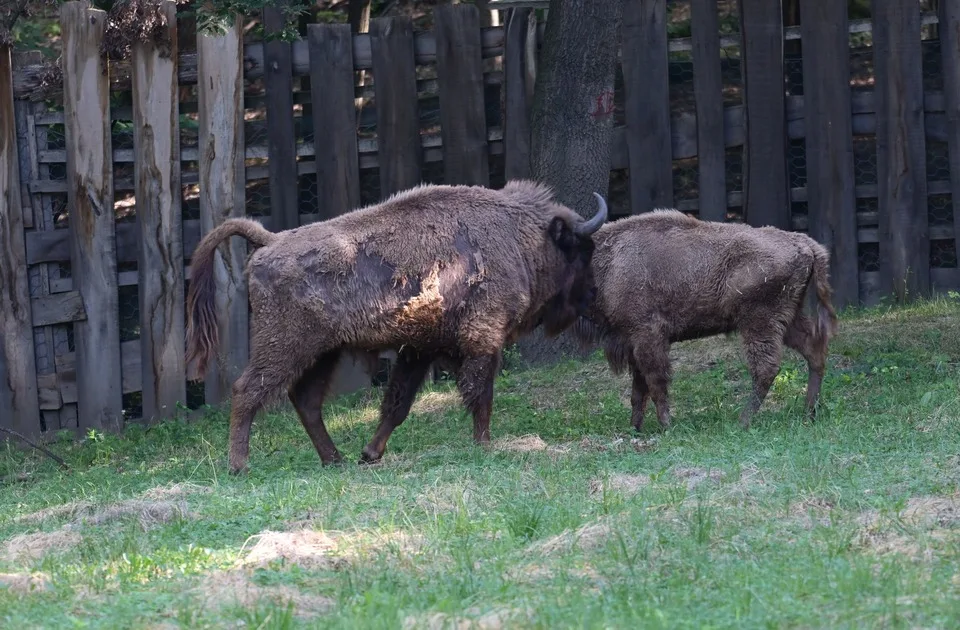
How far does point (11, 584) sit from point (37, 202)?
6463 mm

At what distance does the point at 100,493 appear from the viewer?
7.36 metres

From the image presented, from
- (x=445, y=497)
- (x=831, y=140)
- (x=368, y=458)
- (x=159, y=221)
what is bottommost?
(x=368, y=458)

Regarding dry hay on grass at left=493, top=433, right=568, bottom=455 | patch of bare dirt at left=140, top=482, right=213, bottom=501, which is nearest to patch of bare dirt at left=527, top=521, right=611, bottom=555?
dry hay on grass at left=493, top=433, right=568, bottom=455

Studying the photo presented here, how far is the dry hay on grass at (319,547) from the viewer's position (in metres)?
5.02

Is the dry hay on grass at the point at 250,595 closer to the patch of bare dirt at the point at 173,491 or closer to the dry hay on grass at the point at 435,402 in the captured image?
the patch of bare dirt at the point at 173,491

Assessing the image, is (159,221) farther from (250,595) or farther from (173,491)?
(250,595)

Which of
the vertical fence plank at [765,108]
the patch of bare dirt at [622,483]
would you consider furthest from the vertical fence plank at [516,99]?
the patch of bare dirt at [622,483]

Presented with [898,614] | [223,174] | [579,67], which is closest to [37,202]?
[223,174]

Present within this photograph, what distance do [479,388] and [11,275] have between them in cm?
467

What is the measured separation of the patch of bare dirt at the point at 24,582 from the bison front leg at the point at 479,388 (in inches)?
143

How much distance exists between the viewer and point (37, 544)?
18.8ft

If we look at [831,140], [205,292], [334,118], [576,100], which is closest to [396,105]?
[334,118]

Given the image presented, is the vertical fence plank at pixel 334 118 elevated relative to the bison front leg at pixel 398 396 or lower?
elevated

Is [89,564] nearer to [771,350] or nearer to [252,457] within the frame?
[252,457]
